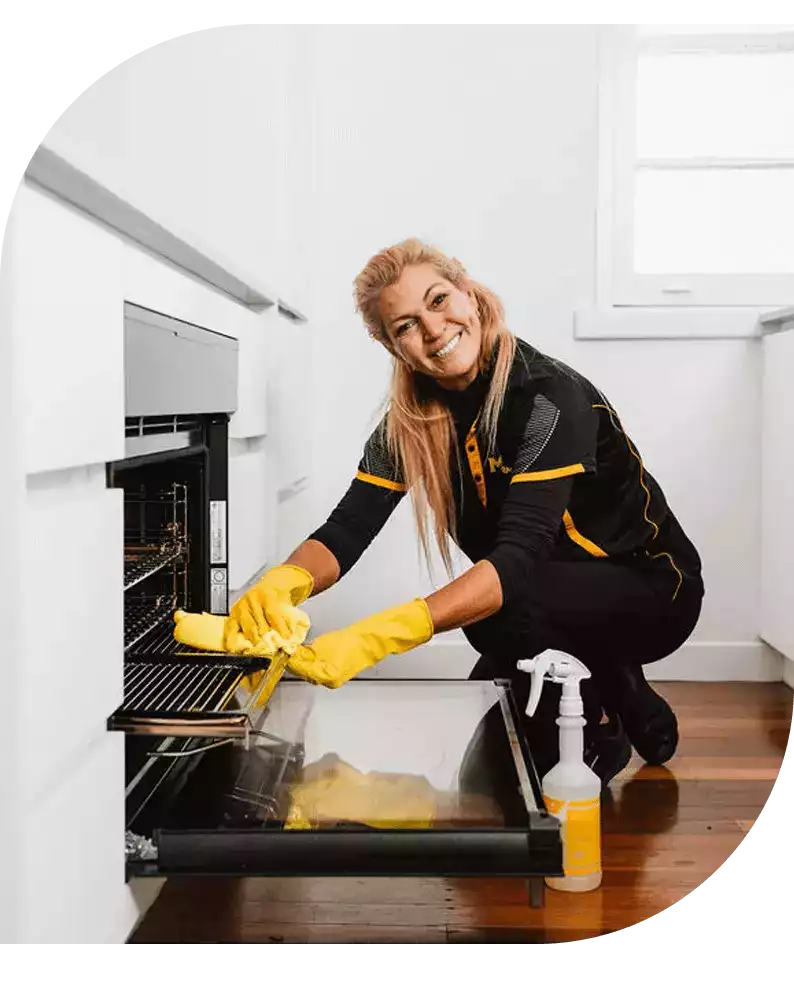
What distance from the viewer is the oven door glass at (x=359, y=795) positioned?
1134 millimetres

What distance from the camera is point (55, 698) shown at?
2.96 ft

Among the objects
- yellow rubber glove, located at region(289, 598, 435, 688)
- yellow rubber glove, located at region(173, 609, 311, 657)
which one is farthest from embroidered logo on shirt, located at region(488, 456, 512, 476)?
yellow rubber glove, located at region(173, 609, 311, 657)

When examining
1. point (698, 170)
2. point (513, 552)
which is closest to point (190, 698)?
point (513, 552)

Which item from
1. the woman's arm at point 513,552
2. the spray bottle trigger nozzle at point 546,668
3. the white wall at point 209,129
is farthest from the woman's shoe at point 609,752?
the white wall at point 209,129

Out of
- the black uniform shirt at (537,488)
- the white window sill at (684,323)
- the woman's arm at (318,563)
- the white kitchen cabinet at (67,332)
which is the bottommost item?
the woman's arm at (318,563)

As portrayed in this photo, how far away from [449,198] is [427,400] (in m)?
0.30

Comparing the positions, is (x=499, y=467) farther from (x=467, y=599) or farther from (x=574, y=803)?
(x=574, y=803)

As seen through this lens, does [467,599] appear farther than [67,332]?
Yes

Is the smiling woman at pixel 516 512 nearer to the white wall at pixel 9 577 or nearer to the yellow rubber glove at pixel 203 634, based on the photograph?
the yellow rubber glove at pixel 203 634

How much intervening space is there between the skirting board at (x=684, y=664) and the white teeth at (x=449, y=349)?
15.3 inches

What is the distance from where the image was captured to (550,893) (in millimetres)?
1485

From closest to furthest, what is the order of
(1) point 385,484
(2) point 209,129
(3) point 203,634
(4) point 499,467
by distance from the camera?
(3) point 203,634 < (2) point 209,129 < (4) point 499,467 < (1) point 385,484

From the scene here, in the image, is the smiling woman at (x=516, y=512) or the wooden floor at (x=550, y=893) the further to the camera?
the smiling woman at (x=516, y=512)

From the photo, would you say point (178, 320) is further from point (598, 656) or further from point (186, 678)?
point (598, 656)
